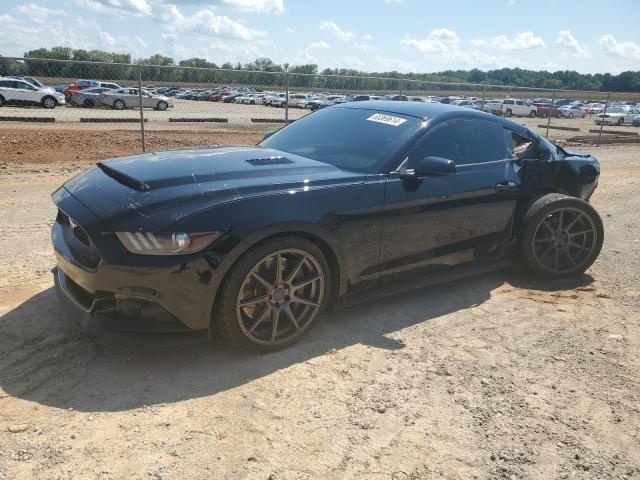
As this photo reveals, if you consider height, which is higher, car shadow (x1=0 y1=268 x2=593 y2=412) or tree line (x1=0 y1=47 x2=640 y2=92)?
tree line (x1=0 y1=47 x2=640 y2=92)

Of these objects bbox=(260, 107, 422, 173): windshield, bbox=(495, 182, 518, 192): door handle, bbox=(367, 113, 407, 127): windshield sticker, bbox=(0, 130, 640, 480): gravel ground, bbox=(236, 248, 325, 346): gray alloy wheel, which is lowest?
bbox=(0, 130, 640, 480): gravel ground

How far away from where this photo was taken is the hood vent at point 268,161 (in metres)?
3.70

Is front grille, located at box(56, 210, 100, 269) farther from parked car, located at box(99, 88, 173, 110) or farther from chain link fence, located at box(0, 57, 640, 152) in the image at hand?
parked car, located at box(99, 88, 173, 110)

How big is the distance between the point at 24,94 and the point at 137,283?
97.0ft

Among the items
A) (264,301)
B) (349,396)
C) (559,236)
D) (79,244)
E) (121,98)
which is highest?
(121,98)

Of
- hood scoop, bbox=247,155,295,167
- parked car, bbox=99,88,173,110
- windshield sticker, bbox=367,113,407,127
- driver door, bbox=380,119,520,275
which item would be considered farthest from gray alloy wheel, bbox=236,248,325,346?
parked car, bbox=99,88,173,110

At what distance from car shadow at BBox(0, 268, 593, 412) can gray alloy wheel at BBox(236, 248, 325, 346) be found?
0.53ft

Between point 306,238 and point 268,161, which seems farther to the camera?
point 268,161

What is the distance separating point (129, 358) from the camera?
3.30m

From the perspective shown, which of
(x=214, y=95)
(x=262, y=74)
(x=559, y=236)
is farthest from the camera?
(x=214, y=95)

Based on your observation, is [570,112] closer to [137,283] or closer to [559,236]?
[559,236]

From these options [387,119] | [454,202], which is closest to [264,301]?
[454,202]

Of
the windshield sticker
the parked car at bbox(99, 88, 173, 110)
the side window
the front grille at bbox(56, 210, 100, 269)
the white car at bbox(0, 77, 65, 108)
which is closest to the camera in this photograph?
the front grille at bbox(56, 210, 100, 269)

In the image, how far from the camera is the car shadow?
2.93m
